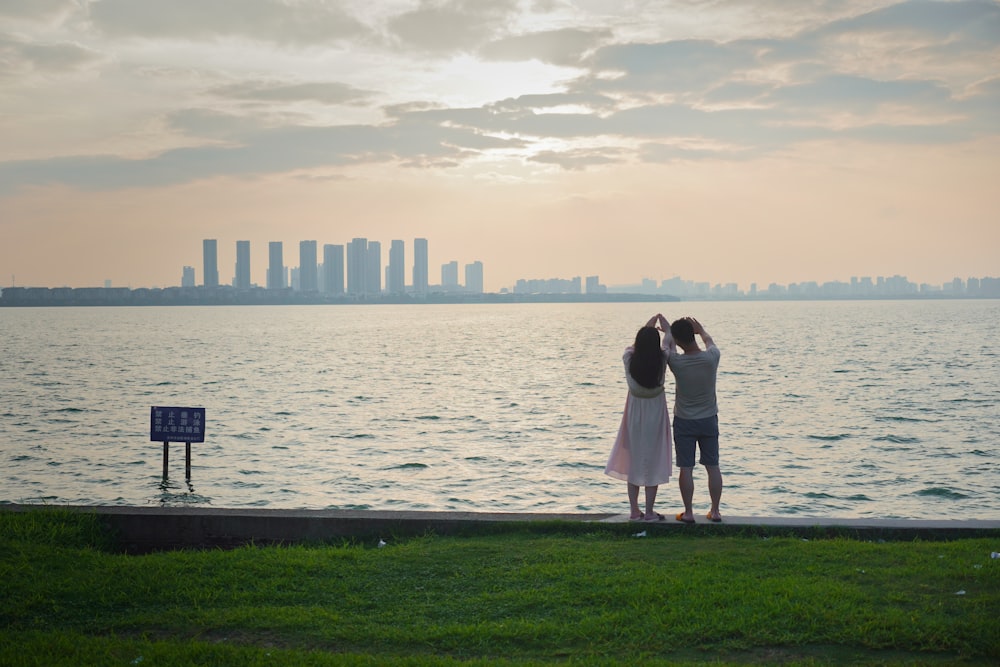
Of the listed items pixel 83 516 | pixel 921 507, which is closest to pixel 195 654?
pixel 83 516

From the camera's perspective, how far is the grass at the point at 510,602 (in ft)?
17.5

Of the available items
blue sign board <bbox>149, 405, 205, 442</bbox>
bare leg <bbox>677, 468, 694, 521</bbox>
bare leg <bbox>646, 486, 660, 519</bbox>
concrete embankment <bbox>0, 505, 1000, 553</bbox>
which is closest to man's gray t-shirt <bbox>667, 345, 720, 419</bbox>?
bare leg <bbox>677, 468, 694, 521</bbox>

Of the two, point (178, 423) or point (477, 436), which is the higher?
point (178, 423)

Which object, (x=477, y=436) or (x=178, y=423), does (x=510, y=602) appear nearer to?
(x=178, y=423)

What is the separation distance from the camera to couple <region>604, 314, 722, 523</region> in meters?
8.26

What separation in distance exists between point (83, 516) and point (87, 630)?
3.01m

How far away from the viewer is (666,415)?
8516 millimetres

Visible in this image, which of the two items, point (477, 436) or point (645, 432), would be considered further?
point (477, 436)

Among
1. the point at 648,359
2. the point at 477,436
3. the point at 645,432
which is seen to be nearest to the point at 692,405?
the point at 645,432

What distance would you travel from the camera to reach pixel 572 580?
666 centimetres

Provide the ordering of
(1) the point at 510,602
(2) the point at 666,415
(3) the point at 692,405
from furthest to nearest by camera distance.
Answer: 1. (2) the point at 666,415
2. (3) the point at 692,405
3. (1) the point at 510,602

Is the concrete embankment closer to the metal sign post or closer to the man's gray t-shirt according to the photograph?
the man's gray t-shirt

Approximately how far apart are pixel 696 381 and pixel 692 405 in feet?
0.90

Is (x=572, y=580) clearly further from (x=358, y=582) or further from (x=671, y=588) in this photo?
(x=358, y=582)
